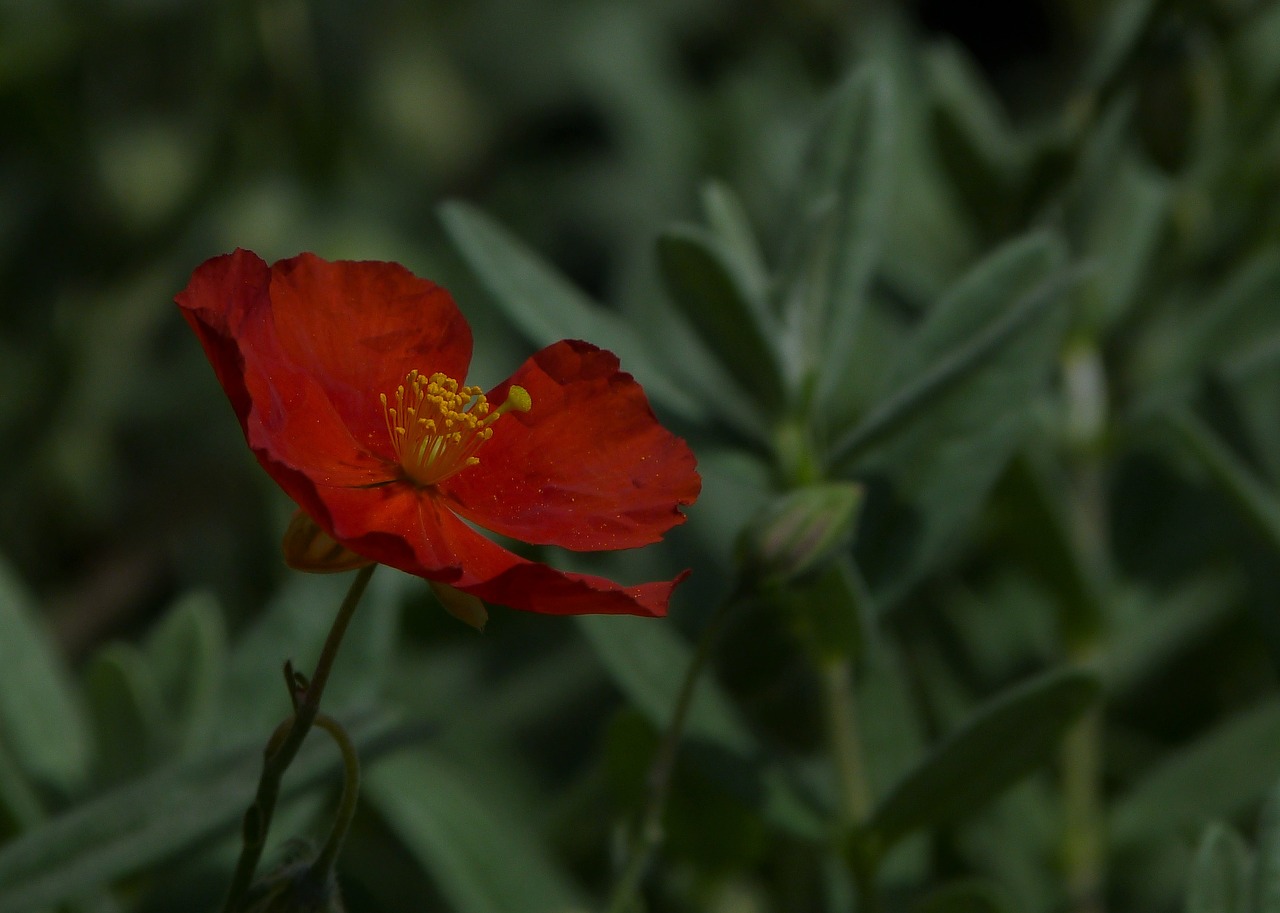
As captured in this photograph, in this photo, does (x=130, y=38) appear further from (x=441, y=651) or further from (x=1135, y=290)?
(x=1135, y=290)

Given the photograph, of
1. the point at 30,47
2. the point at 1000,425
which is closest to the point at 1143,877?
the point at 1000,425

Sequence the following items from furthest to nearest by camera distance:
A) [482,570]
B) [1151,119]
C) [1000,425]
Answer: [1151,119]
[1000,425]
[482,570]

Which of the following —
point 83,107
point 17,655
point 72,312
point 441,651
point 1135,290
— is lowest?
point 1135,290

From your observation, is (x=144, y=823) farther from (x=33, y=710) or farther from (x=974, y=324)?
(x=974, y=324)

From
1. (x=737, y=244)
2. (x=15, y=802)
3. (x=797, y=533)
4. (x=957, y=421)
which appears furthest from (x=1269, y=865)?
(x=15, y=802)

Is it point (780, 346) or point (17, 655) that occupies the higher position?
point (17, 655)

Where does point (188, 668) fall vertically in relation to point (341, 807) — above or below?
above
